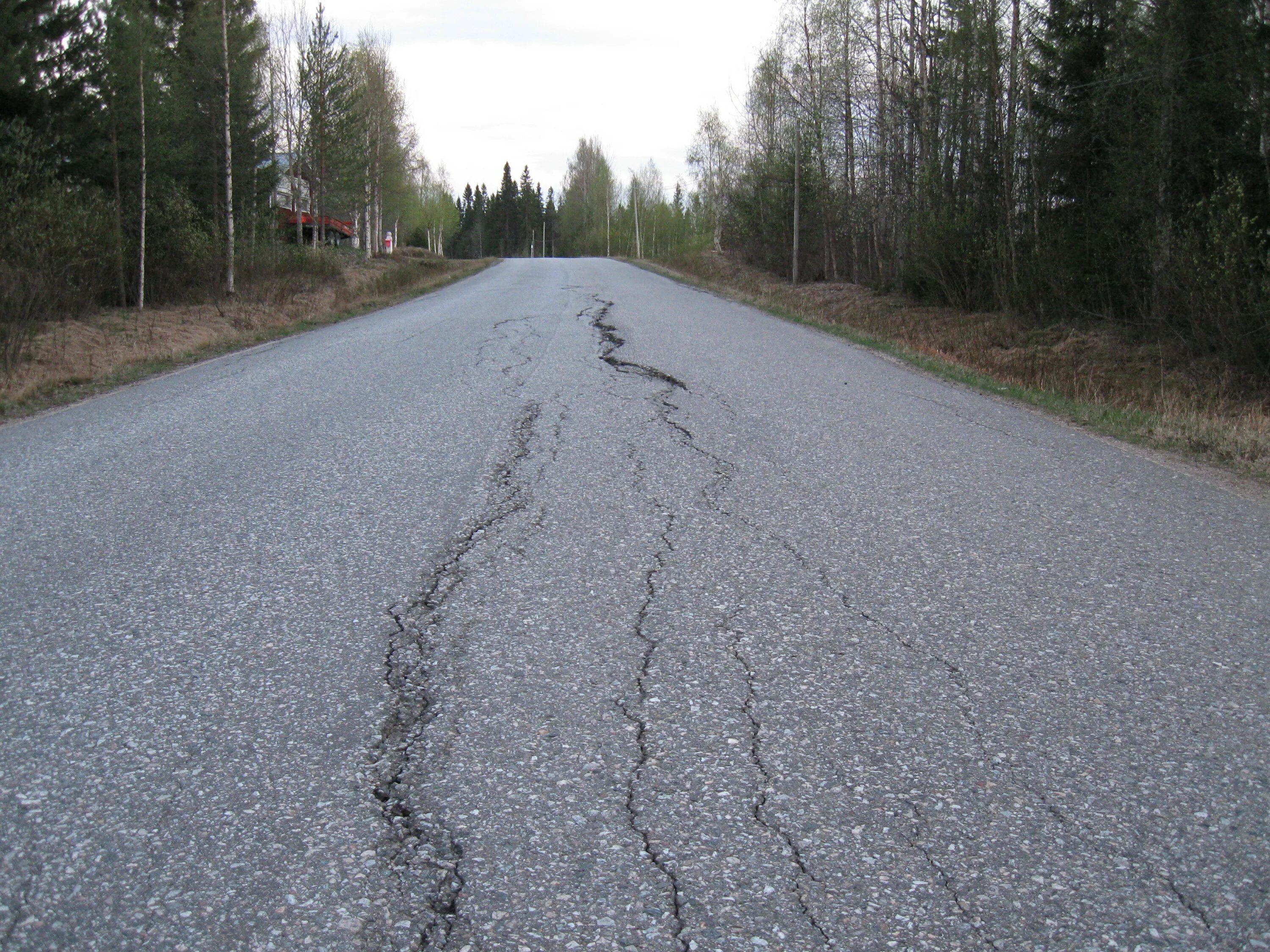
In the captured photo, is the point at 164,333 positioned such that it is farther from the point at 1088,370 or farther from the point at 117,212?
the point at 1088,370

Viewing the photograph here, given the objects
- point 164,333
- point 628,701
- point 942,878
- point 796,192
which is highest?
point 796,192

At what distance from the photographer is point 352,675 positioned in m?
3.10

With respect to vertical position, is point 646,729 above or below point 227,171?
below

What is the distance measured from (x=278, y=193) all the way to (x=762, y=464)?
3374 cm

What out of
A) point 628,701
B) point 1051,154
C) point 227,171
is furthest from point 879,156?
point 628,701

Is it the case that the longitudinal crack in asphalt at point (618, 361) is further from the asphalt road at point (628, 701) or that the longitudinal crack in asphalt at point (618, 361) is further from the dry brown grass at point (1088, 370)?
the dry brown grass at point (1088, 370)

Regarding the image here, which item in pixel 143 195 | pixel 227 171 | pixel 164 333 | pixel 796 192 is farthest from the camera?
pixel 796 192

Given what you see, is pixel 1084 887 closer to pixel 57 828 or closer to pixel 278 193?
pixel 57 828

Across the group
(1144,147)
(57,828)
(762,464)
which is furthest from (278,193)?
(57,828)

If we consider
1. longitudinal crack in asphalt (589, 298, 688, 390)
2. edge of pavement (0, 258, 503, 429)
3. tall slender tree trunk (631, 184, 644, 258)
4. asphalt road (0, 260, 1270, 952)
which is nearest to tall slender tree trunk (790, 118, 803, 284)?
edge of pavement (0, 258, 503, 429)

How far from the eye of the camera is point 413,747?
2652 millimetres

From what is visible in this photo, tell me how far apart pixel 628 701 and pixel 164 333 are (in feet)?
47.1

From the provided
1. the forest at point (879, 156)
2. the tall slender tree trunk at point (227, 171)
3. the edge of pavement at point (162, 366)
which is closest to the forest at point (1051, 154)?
the forest at point (879, 156)

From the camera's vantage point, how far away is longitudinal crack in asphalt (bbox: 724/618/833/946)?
204cm
